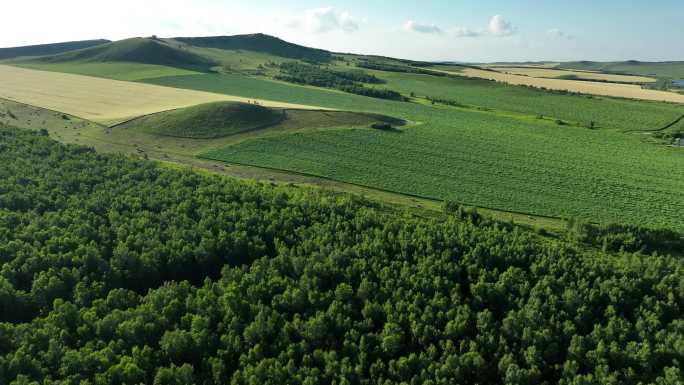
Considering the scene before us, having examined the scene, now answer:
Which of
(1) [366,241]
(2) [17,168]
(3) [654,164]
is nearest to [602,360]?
(1) [366,241]

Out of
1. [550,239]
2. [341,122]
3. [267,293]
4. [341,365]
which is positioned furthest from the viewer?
[341,122]

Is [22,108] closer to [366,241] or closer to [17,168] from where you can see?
[17,168]

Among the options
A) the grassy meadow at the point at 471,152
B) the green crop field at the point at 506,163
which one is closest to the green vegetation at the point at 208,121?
the grassy meadow at the point at 471,152

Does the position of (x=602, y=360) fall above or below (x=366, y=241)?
below

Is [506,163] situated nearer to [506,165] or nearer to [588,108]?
[506,165]

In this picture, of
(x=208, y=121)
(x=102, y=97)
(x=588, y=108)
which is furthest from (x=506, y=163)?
(x=102, y=97)

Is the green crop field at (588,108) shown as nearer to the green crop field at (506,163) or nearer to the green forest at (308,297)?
the green crop field at (506,163)

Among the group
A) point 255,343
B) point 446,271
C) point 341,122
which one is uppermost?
point 341,122
